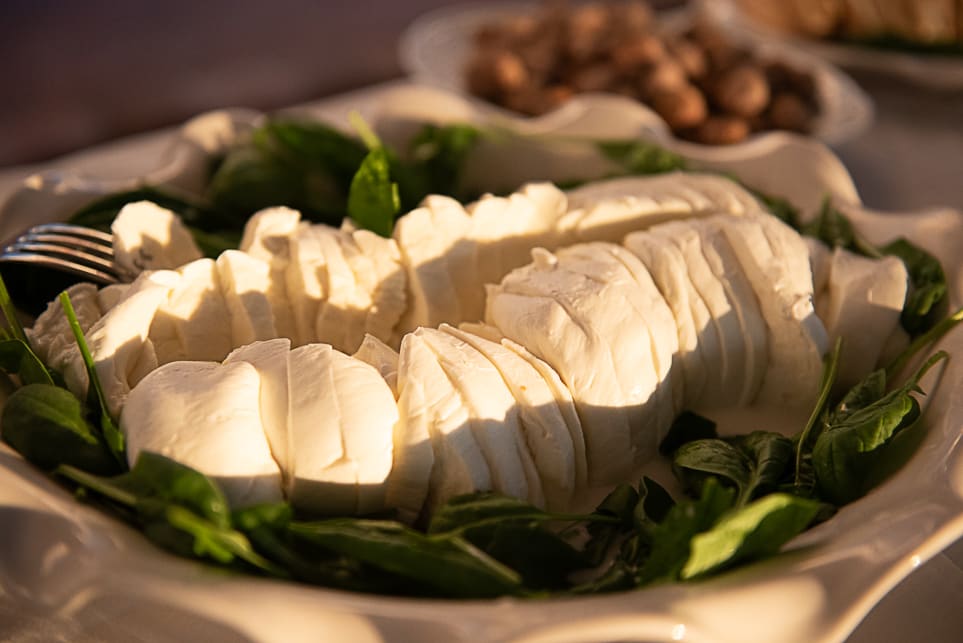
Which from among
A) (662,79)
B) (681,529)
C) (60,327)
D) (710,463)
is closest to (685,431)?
(710,463)

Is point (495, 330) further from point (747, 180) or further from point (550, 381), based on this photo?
point (747, 180)

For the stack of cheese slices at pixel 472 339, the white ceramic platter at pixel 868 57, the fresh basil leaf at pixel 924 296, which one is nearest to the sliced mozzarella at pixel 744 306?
the stack of cheese slices at pixel 472 339

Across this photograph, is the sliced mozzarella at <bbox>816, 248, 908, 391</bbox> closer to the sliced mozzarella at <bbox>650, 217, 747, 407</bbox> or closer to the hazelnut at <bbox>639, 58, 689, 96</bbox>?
the sliced mozzarella at <bbox>650, 217, 747, 407</bbox>

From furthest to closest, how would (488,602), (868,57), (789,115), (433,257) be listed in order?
1. (868,57)
2. (789,115)
3. (433,257)
4. (488,602)

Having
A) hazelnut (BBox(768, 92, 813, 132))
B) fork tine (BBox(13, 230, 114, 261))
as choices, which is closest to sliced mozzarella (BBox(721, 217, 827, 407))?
fork tine (BBox(13, 230, 114, 261))

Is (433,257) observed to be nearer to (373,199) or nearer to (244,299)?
(373,199)

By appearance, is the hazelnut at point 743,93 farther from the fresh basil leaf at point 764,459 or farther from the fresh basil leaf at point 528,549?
the fresh basil leaf at point 528,549
